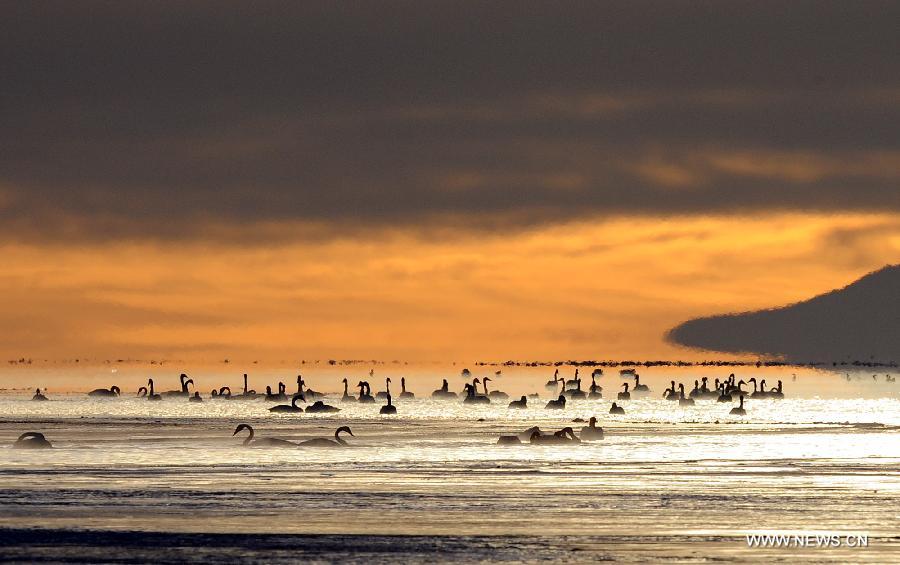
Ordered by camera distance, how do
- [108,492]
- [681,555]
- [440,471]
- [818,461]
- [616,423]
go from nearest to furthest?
[681,555], [108,492], [440,471], [818,461], [616,423]

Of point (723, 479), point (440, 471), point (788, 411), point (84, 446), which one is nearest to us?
point (723, 479)

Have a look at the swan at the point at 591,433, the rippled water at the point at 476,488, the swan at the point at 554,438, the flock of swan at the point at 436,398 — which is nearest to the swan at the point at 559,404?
the flock of swan at the point at 436,398

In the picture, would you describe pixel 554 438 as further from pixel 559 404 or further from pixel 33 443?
pixel 559 404

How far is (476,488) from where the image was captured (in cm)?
4125

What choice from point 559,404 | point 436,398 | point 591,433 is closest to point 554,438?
point 591,433

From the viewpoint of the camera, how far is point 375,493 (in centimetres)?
3988

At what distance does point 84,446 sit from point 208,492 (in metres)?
21.1

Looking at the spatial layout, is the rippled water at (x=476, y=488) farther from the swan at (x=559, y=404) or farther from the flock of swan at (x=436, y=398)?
the swan at (x=559, y=404)

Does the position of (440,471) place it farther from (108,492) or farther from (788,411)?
(788,411)

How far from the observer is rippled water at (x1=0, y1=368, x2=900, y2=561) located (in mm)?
31222

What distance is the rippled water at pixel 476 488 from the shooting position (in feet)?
102

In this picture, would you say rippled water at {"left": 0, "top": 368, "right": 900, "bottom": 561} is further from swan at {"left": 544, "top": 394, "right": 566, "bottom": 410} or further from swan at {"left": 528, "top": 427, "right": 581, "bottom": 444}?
swan at {"left": 544, "top": 394, "right": 566, "bottom": 410}

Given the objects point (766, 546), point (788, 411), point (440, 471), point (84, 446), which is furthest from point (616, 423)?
point (766, 546)

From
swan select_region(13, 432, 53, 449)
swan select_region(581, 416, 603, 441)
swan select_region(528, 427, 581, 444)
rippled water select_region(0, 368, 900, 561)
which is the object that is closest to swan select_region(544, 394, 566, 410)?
rippled water select_region(0, 368, 900, 561)
